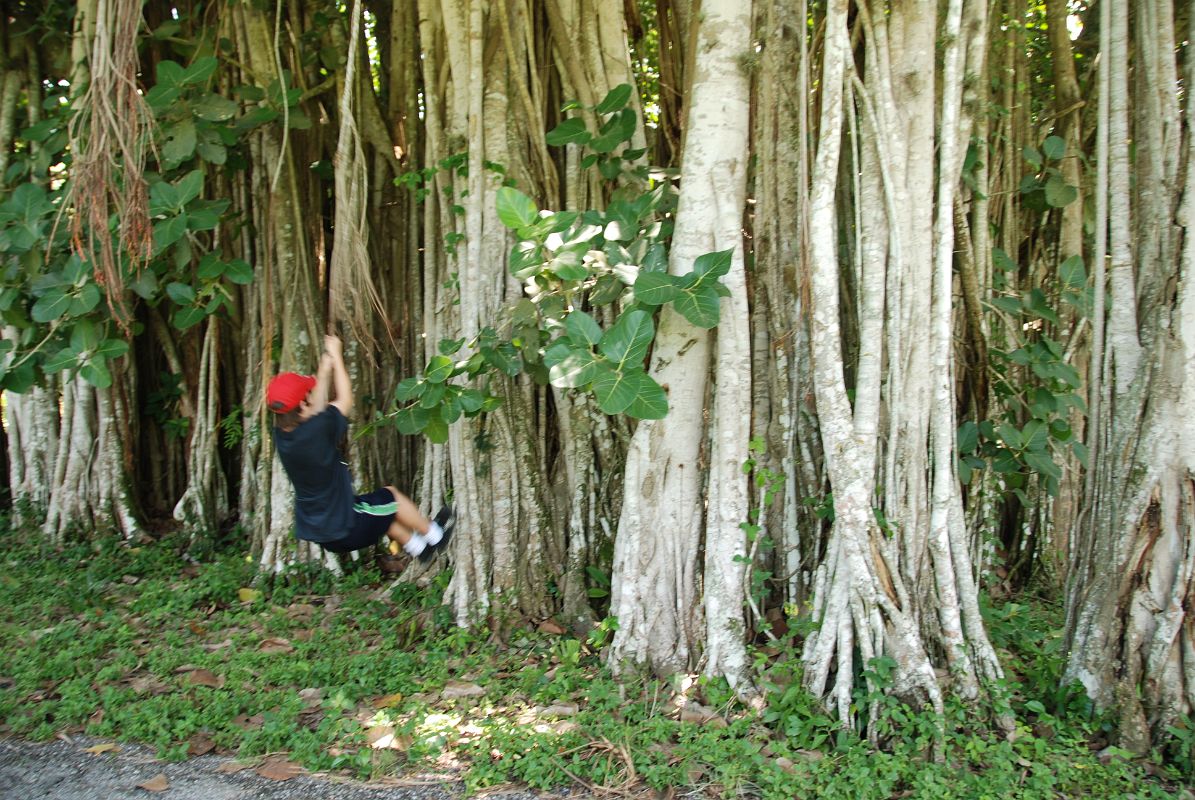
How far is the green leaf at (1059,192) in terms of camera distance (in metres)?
4.17

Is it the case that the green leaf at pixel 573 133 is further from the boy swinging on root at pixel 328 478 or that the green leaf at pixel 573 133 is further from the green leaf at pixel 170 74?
the green leaf at pixel 170 74

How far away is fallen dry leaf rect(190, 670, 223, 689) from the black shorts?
0.61 m

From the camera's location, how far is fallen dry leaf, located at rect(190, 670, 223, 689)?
3.38 m

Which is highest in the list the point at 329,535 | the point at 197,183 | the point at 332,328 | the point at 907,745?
the point at 197,183

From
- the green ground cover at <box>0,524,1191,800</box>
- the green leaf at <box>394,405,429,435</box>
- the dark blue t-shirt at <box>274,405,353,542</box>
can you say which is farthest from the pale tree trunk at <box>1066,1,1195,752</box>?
the dark blue t-shirt at <box>274,405,353,542</box>

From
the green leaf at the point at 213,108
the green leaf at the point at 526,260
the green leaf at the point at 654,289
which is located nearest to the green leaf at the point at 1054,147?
the green leaf at the point at 654,289

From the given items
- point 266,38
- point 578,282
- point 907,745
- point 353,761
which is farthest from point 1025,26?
point 353,761

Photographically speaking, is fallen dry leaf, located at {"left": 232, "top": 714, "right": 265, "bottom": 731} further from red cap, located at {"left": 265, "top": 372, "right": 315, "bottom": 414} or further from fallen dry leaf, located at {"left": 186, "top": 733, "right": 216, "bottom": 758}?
red cap, located at {"left": 265, "top": 372, "right": 315, "bottom": 414}

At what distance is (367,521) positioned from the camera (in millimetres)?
3648

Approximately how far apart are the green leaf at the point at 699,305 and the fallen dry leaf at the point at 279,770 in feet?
6.20

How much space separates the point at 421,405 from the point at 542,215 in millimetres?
810

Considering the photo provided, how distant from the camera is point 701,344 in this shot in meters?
3.37

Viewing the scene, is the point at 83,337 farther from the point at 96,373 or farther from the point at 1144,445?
the point at 1144,445

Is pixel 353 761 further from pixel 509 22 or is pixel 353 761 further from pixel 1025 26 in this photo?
pixel 1025 26
